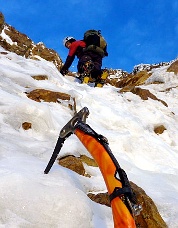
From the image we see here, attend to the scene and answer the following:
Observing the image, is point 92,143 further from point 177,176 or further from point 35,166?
point 177,176

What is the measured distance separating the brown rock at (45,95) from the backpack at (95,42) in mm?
5871

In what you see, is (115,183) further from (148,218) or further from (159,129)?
(159,129)

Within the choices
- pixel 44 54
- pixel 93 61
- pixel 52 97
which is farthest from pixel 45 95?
pixel 44 54

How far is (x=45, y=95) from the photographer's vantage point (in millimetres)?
7695

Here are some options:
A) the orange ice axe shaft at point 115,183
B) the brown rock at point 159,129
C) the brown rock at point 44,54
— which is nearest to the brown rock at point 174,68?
the brown rock at point 44,54

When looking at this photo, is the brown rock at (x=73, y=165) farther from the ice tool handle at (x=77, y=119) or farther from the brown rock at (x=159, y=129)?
the brown rock at (x=159, y=129)

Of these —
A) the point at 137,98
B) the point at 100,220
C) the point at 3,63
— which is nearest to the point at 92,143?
the point at 100,220

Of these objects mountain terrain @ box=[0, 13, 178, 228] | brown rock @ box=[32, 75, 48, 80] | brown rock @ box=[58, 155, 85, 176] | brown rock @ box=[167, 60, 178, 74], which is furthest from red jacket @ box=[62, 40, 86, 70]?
brown rock @ box=[58, 155, 85, 176]

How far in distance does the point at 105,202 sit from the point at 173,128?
646 centimetres

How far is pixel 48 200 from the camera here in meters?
2.79

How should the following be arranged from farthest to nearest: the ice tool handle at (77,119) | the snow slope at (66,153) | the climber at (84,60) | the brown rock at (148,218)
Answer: the climber at (84,60), the brown rock at (148,218), the ice tool handle at (77,119), the snow slope at (66,153)

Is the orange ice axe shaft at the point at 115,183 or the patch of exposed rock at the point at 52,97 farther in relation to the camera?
the patch of exposed rock at the point at 52,97

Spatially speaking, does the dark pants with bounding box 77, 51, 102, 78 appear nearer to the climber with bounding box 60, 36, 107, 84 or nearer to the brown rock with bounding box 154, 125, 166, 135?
the climber with bounding box 60, 36, 107, 84

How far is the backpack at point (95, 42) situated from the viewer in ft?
44.2
